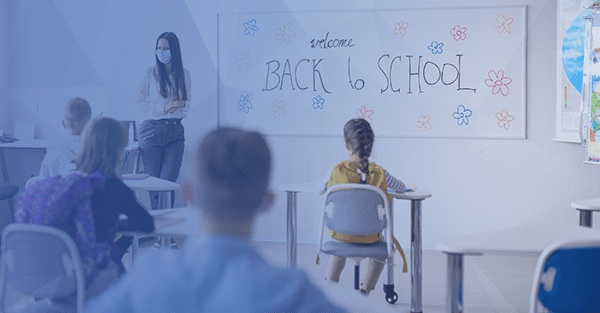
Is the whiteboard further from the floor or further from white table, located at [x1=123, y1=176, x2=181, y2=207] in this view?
white table, located at [x1=123, y1=176, x2=181, y2=207]

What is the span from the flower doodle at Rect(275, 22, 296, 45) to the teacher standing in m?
0.82

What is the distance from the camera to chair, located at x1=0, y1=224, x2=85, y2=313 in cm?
147

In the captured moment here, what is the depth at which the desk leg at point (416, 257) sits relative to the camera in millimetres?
2549

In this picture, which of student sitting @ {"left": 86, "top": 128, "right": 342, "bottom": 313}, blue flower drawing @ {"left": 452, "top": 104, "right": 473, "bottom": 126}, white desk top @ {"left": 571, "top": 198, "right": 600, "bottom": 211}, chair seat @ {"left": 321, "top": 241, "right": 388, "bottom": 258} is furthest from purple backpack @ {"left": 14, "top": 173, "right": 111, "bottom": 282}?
blue flower drawing @ {"left": 452, "top": 104, "right": 473, "bottom": 126}

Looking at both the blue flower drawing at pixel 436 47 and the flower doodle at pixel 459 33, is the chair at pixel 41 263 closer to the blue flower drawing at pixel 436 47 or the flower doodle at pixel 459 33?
the blue flower drawing at pixel 436 47

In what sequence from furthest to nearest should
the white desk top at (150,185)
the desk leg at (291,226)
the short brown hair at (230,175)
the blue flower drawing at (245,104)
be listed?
the blue flower drawing at (245,104) → the desk leg at (291,226) → the white desk top at (150,185) → the short brown hair at (230,175)

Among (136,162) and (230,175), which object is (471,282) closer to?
(136,162)

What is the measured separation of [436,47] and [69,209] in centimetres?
311

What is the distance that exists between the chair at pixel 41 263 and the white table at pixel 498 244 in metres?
1.16

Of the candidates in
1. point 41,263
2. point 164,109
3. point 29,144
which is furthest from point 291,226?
point 29,144

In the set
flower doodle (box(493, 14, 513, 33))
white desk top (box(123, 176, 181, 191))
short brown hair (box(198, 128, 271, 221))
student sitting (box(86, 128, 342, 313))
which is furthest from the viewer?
flower doodle (box(493, 14, 513, 33))

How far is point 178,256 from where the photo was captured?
0.58 metres

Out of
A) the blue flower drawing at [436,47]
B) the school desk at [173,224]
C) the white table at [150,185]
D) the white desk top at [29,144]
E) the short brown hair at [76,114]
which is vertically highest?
the blue flower drawing at [436,47]

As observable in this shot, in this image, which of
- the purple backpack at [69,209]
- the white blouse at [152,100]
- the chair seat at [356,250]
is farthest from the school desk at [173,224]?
the white blouse at [152,100]
